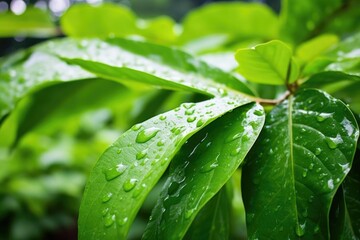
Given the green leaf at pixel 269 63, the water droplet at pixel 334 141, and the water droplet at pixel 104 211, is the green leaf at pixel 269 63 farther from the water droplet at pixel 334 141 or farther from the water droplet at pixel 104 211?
the water droplet at pixel 104 211

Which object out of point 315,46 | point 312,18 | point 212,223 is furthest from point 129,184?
point 312,18

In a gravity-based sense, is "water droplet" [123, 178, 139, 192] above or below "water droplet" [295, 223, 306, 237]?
above

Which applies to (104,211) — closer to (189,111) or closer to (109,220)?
(109,220)

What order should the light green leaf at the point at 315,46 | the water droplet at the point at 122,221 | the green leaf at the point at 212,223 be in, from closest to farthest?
1. the water droplet at the point at 122,221
2. the green leaf at the point at 212,223
3. the light green leaf at the point at 315,46

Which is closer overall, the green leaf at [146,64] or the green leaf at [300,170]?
the green leaf at [300,170]

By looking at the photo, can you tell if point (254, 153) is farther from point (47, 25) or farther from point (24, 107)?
point (47, 25)

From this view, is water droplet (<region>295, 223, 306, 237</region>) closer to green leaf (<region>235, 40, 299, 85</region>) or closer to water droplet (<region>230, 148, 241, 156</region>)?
water droplet (<region>230, 148, 241, 156</region>)

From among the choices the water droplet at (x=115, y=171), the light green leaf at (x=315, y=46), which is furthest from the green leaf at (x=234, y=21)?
the water droplet at (x=115, y=171)

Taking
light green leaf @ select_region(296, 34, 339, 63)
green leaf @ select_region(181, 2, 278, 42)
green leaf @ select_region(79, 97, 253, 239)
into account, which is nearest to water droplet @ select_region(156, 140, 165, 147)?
green leaf @ select_region(79, 97, 253, 239)
